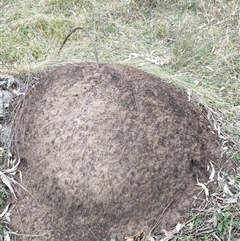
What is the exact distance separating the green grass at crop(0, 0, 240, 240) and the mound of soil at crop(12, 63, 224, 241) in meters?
0.46

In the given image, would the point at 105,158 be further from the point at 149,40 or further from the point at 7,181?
the point at 149,40

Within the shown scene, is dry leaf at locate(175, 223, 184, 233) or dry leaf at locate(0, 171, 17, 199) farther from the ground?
dry leaf at locate(0, 171, 17, 199)

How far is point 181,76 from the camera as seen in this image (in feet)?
9.93

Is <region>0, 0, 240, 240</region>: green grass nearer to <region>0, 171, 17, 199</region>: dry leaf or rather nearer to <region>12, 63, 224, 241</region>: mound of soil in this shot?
<region>12, 63, 224, 241</region>: mound of soil

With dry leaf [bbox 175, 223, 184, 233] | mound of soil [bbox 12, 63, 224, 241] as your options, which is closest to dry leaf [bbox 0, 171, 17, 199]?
mound of soil [bbox 12, 63, 224, 241]

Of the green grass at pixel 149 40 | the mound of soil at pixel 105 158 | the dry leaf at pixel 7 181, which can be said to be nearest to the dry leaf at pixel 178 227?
the mound of soil at pixel 105 158

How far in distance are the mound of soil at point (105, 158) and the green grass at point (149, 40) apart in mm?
457

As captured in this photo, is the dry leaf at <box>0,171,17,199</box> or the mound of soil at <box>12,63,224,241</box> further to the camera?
the dry leaf at <box>0,171,17,199</box>

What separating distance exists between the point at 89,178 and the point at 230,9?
8.80 feet

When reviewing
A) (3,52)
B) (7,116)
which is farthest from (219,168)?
(3,52)

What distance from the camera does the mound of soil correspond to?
6.40 feet

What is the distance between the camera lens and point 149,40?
3760 millimetres

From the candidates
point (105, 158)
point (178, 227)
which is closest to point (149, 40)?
point (105, 158)

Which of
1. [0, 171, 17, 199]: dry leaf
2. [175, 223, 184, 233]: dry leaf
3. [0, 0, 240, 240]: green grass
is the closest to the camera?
[175, 223, 184, 233]: dry leaf
